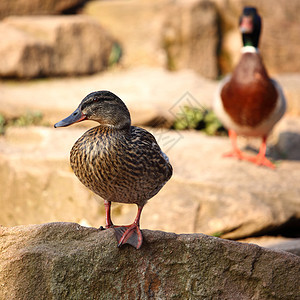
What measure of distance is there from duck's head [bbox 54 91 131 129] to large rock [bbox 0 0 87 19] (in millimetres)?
6488

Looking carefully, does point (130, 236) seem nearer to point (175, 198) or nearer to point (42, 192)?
point (175, 198)

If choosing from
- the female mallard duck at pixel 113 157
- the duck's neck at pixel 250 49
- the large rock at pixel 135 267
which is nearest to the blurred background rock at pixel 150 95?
the duck's neck at pixel 250 49

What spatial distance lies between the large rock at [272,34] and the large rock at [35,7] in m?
2.68

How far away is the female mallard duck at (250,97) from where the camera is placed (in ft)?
16.3

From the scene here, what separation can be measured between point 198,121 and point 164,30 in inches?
110

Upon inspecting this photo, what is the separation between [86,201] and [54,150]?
858 millimetres

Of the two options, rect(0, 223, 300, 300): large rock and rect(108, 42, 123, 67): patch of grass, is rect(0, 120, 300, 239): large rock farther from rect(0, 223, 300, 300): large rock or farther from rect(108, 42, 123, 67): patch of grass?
rect(108, 42, 123, 67): patch of grass

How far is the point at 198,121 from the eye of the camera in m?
6.54

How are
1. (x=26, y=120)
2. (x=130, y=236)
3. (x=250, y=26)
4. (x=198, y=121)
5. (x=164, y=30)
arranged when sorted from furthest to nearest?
(x=164, y=30) → (x=198, y=121) → (x=26, y=120) → (x=250, y=26) → (x=130, y=236)

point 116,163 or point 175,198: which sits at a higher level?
point 116,163

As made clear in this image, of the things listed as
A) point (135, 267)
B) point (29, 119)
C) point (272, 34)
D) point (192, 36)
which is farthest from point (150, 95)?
point (135, 267)

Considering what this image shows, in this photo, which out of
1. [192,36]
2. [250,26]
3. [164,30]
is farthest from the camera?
[192,36]

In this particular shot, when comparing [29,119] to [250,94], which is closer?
[250,94]

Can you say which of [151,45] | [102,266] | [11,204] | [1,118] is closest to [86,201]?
[11,204]
